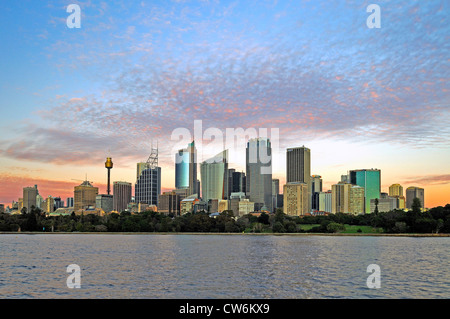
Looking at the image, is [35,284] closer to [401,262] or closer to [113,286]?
[113,286]

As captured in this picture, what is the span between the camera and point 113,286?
179 ft

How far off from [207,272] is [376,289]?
87.6 ft
